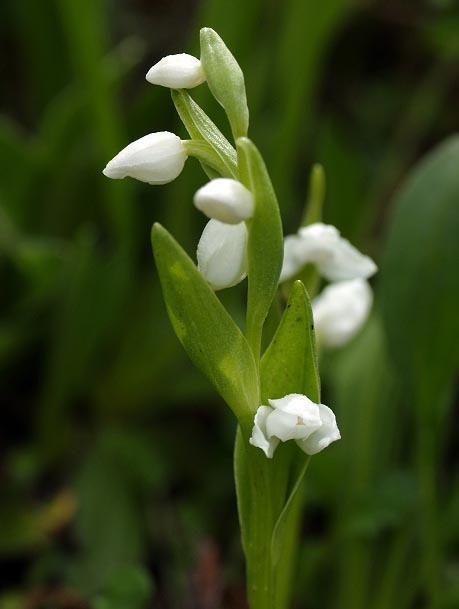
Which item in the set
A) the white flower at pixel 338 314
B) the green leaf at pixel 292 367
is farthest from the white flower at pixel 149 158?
the white flower at pixel 338 314

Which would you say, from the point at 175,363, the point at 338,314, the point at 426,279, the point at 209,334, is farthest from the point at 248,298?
the point at 175,363

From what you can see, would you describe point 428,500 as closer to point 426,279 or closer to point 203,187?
point 426,279

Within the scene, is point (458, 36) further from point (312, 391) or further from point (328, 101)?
point (312, 391)

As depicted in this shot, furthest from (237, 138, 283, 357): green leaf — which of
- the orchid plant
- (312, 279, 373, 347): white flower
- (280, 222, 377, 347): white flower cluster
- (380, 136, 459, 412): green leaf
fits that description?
(380, 136, 459, 412): green leaf

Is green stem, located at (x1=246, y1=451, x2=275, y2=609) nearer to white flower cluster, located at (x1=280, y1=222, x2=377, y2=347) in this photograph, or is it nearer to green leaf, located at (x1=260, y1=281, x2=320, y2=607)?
green leaf, located at (x1=260, y1=281, x2=320, y2=607)

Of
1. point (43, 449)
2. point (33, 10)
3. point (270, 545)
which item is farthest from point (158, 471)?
point (33, 10)

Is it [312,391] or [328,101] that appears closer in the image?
[312,391]

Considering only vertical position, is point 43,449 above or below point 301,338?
below
